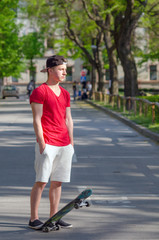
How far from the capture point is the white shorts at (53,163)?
6242 mm

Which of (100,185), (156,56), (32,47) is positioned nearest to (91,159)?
(100,185)

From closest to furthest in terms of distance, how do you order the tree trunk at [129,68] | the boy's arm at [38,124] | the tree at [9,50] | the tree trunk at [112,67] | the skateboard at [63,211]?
1. the skateboard at [63,211]
2. the boy's arm at [38,124]
3. the tree trunk at [129,68]
4. the tree trunk at [112,67]
5. the tree at [9,50]

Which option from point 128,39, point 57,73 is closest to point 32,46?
point 128,39

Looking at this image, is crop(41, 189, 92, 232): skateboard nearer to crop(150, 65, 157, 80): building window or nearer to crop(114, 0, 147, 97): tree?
crop(114, 0, 147, 97): tree

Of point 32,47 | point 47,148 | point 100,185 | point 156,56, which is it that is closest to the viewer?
point 47,148

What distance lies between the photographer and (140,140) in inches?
686

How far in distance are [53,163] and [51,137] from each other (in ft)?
0.93

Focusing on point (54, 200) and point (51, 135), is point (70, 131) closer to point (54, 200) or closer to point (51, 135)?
point (51, 135)

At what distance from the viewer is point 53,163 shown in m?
6.41

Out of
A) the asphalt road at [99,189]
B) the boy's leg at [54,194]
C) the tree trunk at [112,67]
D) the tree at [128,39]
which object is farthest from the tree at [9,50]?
the boy's leg at [54,194]

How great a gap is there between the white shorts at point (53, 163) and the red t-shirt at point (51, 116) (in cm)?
8

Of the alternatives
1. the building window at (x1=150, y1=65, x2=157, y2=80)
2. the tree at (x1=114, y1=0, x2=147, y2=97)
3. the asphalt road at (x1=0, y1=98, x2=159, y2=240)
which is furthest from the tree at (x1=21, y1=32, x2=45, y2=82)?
the asphalt road at (x1=0, y1=98, x2=159, y2=240)

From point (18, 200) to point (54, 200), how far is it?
1886 millimetres

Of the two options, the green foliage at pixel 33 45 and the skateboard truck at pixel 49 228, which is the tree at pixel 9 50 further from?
the skateboard truck at pixel 49 228
